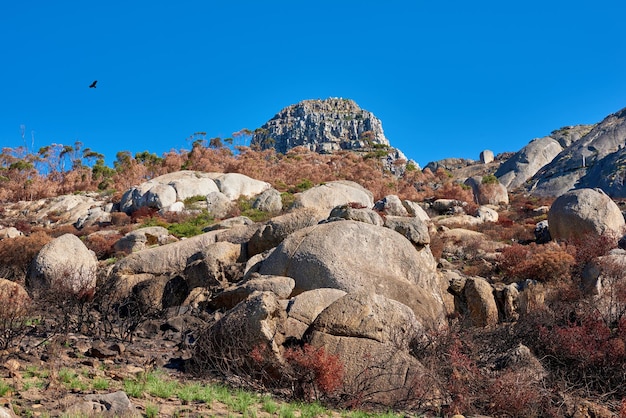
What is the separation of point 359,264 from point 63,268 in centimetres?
937

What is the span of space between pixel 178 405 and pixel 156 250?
12.0 meters

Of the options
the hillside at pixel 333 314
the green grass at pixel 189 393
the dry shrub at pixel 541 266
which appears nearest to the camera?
the green grass at pixel 189 393

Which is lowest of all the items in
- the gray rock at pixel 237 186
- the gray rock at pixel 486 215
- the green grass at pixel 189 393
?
the green grass at pixel 189 393

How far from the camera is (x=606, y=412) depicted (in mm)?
8930

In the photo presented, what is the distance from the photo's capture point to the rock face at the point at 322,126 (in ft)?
435

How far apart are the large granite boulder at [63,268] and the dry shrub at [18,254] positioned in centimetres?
120

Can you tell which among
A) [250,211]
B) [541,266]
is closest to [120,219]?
[250,211]

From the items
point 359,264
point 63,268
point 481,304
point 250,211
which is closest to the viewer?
point 359,264

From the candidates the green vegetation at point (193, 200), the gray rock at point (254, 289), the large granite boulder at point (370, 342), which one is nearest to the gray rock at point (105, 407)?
the large granite boulder at point (370, 342)

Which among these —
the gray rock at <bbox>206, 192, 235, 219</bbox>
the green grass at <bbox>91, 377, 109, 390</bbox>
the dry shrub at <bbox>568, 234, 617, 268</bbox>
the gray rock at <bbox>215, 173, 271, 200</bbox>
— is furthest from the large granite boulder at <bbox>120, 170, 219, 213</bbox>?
the green grass at <bbox>91, 377, 109, 390</bbox>

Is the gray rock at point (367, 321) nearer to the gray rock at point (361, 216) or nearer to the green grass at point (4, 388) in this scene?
the green grass at point (4, 388)

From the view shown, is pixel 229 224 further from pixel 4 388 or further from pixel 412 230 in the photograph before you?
pixel 4 388

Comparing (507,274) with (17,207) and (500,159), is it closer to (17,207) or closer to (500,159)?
(17,207)

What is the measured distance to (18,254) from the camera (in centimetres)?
1973
